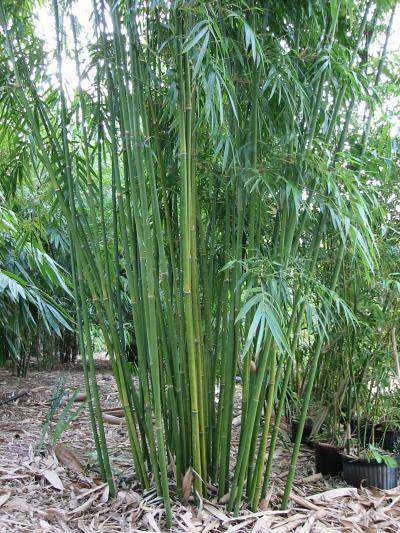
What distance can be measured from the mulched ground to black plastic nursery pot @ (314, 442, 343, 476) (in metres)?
0.04

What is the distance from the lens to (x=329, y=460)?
2.09 meters

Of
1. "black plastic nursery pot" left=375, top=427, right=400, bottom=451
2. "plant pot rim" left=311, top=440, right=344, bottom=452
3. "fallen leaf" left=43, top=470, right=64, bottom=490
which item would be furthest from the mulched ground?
"black plastic nursery pot" left=375, top=427, right=400, bottom=451

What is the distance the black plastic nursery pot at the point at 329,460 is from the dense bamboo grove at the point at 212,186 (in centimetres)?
50

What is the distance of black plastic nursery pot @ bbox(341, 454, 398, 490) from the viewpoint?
6.34 feet

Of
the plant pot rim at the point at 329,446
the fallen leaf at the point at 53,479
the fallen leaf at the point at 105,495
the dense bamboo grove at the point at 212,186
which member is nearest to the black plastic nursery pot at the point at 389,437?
the plant pot rim at the point at 329,446

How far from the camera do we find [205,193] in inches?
70.4

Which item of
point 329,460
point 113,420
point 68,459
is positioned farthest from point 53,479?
point 329,460

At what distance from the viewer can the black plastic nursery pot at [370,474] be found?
76.1 inches

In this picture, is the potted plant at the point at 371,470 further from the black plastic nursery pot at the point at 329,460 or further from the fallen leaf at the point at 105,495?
the fallen leaf at the point at 105,495

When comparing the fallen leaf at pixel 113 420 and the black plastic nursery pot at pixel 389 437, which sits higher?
the black plastic nursery pot at pixel 389 437

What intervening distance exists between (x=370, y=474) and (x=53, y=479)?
111 centimetres

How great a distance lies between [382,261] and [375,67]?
74 cm

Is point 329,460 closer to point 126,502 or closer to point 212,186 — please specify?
point 126,502

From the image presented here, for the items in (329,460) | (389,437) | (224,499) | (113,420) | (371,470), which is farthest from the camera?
(113,420)
